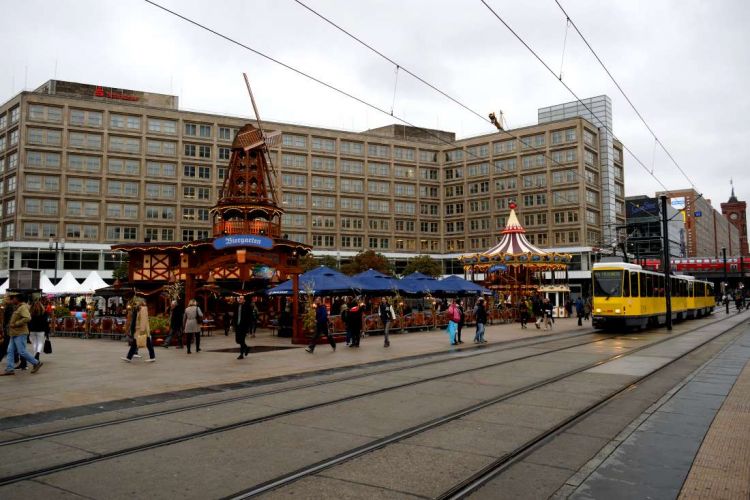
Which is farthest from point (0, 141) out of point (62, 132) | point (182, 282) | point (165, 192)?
point (182, 282)

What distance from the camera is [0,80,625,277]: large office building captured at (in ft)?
214

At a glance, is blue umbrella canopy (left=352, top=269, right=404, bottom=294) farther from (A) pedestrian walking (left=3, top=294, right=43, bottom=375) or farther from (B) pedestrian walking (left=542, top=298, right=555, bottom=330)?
(A) pedestrian walking (left=3, top=294, right=43, bottom=375)

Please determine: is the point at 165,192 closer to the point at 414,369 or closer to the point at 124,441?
the point at 414,369

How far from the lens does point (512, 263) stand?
3884 centimetres

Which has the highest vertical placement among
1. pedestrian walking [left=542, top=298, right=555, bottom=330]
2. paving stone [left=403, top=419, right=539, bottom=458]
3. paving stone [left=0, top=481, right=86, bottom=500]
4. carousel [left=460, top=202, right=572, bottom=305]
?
carousel [left=460, top=202, right=572, bottom=305]

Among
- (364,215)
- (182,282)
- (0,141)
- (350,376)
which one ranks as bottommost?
(350,376)

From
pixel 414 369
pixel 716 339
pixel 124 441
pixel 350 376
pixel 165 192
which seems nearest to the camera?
pixel 124 441

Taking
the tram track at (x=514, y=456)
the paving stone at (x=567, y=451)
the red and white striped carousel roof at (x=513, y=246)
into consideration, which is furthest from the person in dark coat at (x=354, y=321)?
the red and white striped carousel roof at (x=513, y=246)

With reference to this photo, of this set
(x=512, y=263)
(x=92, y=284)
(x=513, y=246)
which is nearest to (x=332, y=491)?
(x=512, y=263)

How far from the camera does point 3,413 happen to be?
8.86 metres

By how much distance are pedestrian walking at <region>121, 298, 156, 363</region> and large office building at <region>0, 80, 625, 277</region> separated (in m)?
47.6

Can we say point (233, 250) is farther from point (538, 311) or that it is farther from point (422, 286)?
point (538, 311)

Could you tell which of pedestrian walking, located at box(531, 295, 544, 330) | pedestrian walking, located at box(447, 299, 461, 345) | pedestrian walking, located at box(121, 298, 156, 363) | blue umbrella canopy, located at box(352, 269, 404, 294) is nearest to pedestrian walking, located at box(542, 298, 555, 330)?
pedestrian walking, located at box(531, 295, 544, 330)

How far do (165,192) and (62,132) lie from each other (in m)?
12.7
